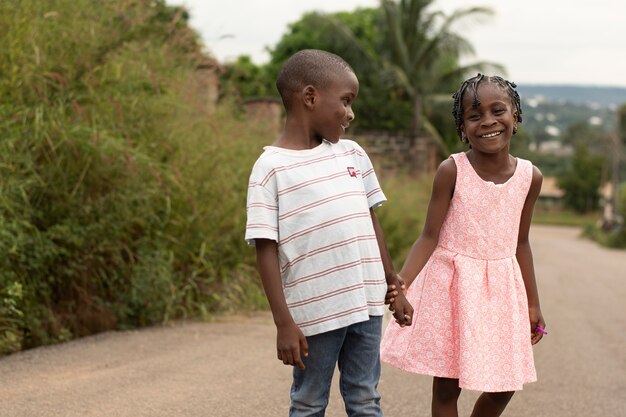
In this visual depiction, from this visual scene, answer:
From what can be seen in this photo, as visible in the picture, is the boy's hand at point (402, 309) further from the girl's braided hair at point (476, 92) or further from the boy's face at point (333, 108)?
the girl's braided hair at point (476, 92)

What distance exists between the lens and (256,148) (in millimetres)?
10352

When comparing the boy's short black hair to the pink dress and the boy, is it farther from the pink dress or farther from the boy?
the pink dress

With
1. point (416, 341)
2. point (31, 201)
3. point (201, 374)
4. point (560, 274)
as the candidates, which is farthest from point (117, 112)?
point (560, 274)

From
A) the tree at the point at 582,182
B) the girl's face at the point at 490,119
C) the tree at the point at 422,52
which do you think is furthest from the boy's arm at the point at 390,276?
the tree at the point at 582,182

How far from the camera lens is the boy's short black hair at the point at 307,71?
3.46m

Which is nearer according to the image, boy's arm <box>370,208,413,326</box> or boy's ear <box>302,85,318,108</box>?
boy's ear <box>302,85,318,108</box>

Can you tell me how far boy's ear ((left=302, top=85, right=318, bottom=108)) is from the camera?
3461 millimetres

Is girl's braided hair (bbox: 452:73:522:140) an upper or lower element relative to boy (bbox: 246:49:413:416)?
upper

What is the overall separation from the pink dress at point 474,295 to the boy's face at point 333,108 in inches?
31.8

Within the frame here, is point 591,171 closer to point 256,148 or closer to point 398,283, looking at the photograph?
point 256,148

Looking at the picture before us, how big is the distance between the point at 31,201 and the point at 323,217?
4.33m

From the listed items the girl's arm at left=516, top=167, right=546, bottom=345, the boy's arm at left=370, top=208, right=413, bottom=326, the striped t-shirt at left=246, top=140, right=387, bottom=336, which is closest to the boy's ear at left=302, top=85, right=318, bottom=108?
the striped t-shirt at left=246, top=140, right=387, bottom=336

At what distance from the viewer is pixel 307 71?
3473 mm

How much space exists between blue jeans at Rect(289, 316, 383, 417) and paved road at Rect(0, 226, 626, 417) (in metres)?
1.67
